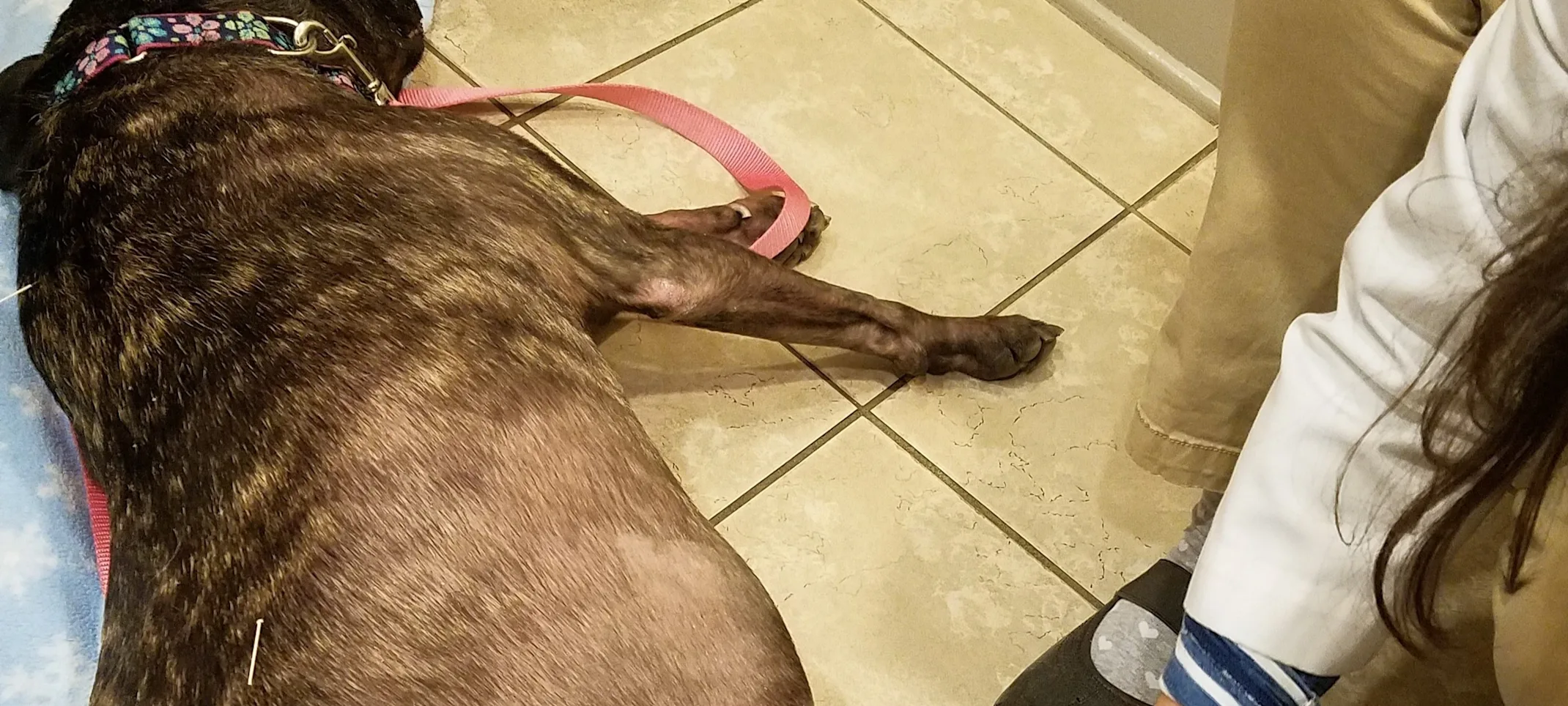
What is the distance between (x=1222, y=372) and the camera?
1090 millimetres

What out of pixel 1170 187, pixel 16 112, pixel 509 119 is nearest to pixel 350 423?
pixel 16 112

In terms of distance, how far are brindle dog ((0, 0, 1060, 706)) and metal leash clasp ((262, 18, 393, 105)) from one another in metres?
0.04

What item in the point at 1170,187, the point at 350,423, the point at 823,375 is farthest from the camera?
the point at 1170,187

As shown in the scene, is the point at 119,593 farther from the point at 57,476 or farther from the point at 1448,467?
the point at 1448,467

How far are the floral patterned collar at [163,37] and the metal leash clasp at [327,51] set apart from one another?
0.04 ft

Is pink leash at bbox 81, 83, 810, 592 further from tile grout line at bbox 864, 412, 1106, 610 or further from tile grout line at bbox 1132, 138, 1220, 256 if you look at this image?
tile grout line at bbox 1132, 138, 1220, 256

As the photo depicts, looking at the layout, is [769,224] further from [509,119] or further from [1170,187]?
[1170,187]

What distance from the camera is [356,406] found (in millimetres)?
990

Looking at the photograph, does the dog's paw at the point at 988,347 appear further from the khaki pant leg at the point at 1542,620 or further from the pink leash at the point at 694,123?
the khaki pant leg at the point at 1542,620

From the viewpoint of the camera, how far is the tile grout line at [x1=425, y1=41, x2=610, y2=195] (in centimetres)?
172

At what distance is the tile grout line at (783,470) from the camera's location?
4.78 ft

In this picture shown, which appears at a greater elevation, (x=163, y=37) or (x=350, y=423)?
(x=163, y=37)

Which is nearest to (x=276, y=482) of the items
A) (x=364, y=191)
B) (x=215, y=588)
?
(x=215, y=588)

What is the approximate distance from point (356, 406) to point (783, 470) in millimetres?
621
